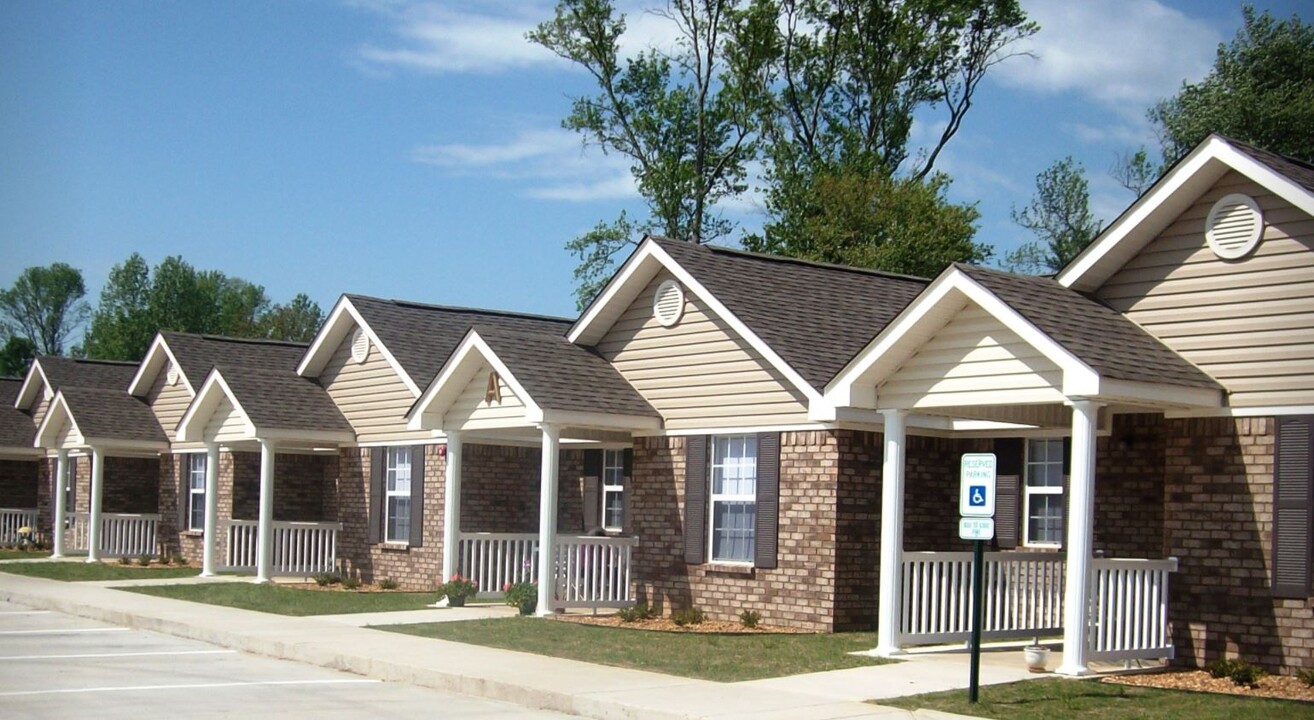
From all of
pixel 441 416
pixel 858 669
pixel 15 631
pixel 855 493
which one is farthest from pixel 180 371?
pixel 858 669

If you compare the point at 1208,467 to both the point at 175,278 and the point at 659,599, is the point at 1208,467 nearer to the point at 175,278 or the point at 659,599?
the point at 659,599

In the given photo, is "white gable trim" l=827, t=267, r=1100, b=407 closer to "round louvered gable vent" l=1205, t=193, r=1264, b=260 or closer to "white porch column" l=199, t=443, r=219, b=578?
"round louvered gable vent" l=1205, t=193, r=1264, b=260

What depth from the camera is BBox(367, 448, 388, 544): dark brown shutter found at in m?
28.4

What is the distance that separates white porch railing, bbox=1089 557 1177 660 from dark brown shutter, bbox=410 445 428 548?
14.2m

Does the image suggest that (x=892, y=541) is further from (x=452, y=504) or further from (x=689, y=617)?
(x=452, y=504)

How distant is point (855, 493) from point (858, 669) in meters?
4.21

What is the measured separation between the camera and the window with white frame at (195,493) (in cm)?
3397

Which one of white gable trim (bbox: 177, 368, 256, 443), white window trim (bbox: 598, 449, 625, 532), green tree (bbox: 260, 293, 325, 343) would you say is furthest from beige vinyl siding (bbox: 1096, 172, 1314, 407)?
green tree (bbox: 260, 293, 325, 343)

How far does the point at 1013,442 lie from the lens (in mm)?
20062

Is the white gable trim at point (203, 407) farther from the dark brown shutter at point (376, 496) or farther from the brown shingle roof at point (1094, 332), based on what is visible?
the brown shingle roof at point (1094, 332)

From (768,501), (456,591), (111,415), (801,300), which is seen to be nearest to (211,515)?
(111,415)

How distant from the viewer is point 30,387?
44.9 m

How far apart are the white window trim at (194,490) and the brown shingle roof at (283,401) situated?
4.11 metres

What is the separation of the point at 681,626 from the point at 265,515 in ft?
37.3
